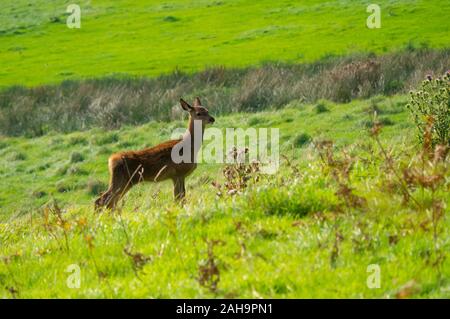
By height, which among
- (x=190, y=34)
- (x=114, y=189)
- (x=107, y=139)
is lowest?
(x=190, y=34)

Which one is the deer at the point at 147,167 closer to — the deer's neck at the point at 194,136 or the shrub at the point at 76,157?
the deer's neck at the point at 194,136

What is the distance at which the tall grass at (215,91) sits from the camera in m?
29.6

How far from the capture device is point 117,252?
24.9 ft

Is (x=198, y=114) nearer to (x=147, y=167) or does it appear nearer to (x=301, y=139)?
(x=147, y=167)

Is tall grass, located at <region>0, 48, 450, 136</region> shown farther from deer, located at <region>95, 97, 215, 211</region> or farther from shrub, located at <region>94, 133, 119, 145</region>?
deer, located at <region>95, 97, 215, 211</region>

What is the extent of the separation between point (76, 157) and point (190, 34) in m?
27.1

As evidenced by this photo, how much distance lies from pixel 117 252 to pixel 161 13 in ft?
176

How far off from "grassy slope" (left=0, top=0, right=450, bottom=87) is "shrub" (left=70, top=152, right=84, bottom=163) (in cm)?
1542

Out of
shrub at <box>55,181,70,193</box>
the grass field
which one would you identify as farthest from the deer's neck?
shrub at <box>55,181,70,193</box>

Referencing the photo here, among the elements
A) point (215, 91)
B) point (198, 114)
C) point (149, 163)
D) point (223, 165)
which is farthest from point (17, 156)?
point (223, 165)

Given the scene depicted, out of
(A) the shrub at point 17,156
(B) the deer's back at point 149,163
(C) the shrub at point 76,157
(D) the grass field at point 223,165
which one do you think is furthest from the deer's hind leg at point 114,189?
(A) the shrub at point 17,156

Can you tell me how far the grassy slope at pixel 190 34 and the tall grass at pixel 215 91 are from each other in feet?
19.8

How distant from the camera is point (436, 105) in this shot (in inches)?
464
